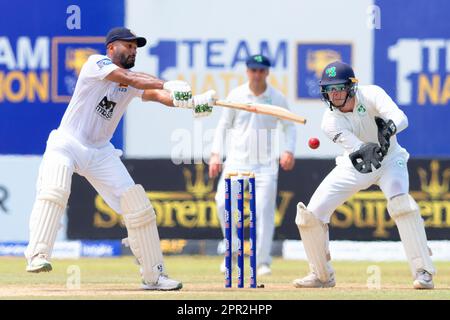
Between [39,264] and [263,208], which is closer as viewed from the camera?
[39,264]

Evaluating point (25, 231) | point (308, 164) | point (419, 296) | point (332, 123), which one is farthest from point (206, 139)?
point (419, 296)

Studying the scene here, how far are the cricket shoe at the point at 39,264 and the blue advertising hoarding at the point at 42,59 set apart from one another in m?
5.22

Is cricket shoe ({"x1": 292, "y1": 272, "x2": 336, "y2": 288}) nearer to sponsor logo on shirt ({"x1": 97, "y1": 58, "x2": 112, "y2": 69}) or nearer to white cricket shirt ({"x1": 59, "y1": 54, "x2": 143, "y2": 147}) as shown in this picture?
white cricket shirt ({"x1": 59, "y1": 54, "x2": 143, "y2": 147})

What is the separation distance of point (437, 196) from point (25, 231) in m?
4.06

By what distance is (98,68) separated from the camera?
9.13 m

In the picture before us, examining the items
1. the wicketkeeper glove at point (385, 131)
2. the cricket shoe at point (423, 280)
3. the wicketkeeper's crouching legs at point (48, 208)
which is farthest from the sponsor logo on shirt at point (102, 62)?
the cricket shoe at point (423, 280)

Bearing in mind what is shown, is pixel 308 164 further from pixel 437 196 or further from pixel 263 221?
pixel 263 221

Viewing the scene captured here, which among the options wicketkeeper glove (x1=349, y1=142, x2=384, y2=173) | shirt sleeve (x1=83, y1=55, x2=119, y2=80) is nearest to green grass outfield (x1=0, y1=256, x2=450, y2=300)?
wicketkeeper glove (x1=349, y1=142, x2=384, y2=173)

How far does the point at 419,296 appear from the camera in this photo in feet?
28.6

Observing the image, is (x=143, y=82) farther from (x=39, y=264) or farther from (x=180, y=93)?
(x=39, y=264)

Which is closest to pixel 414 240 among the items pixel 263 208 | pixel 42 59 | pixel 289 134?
pixel 263 208

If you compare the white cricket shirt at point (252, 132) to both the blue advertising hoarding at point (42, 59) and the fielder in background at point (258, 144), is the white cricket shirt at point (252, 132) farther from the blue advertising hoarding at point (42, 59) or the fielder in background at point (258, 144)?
the blue advertising hoarding at point (42, 59)

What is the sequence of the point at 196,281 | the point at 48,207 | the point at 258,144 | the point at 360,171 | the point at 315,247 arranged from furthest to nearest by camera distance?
1. the point at 258,144
2. the point at 196,281
3. the point at 315,247
4. the point at 360,171
5. the point at 48,207

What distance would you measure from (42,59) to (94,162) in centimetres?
495
